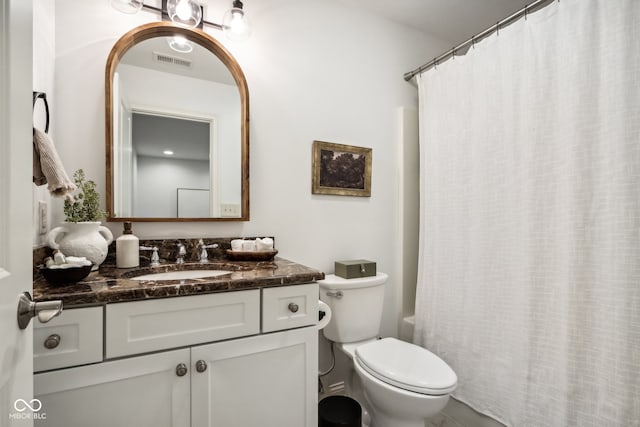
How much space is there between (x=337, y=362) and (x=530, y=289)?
110 centimetres

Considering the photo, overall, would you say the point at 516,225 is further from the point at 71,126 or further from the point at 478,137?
the point at 71,126

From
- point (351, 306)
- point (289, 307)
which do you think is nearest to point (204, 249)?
point (289, 307)

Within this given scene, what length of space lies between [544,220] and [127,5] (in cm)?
199

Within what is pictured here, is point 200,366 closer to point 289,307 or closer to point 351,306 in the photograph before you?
point 289,307

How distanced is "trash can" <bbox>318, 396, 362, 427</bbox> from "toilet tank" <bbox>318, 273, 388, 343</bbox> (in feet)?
0.92

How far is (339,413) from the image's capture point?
1.44m

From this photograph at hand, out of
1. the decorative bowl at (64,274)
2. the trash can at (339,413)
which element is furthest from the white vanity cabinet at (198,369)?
the trash can at (339,413)

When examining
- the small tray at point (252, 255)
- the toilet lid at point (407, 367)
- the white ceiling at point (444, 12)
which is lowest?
the toilet lid at point (407, 367)

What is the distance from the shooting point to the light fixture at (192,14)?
1.30 meters

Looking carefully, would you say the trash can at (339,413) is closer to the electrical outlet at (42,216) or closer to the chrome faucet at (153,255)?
the chrome faucet at (153,255)

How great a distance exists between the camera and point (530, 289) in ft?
4.32

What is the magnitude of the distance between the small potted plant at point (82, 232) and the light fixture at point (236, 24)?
0.93m

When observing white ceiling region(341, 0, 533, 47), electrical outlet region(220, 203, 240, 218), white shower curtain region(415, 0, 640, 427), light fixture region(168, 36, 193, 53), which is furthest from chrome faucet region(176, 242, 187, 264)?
white ceiling region(341, 0, 533, 47)

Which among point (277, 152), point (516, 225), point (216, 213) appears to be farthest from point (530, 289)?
point (216, 213)
